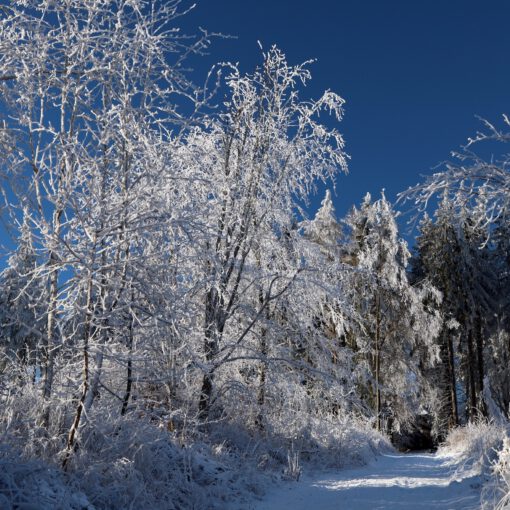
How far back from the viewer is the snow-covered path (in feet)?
18.3

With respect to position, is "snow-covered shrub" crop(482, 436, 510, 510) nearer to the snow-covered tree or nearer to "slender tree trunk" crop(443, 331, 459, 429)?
the snow-covered tree

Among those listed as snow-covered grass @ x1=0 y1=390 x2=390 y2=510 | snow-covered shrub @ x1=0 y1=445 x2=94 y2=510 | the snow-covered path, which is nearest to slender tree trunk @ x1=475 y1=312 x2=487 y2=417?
the snow-covered path

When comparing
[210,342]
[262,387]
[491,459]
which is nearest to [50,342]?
[210,342]

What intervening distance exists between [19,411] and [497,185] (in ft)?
17.8

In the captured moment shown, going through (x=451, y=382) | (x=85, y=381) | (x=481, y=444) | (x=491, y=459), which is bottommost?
(x=481, y=444)

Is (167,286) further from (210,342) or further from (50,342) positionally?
(210,342)

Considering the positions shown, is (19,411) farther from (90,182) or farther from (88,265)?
(90,182)

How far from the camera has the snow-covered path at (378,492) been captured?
557 centimetres

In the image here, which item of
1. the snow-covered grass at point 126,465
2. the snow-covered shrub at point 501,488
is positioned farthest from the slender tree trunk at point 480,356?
the snow-covered shrub at point 501,488

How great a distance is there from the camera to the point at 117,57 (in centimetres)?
447

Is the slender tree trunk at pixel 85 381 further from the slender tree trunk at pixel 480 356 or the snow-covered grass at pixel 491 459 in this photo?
the slender tree trunk at pixel 480 356

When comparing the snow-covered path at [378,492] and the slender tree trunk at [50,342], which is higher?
the slender tree trunk at [50,342]

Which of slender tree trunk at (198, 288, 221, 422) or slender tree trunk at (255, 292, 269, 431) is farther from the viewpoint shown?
slender tree trunk at (255, 292, 269, 431)

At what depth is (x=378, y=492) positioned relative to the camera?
21.1ft
